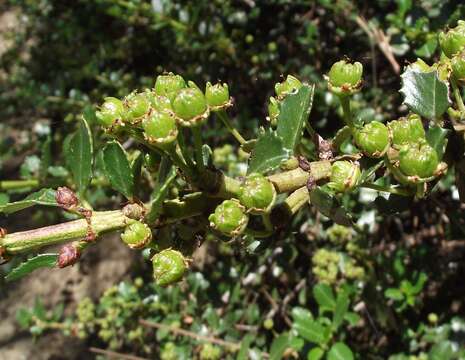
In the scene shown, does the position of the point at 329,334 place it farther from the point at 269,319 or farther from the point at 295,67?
the point at 295,67

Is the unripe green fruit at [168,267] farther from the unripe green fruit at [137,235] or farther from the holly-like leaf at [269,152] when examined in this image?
the holly-like leaf at [269,152]

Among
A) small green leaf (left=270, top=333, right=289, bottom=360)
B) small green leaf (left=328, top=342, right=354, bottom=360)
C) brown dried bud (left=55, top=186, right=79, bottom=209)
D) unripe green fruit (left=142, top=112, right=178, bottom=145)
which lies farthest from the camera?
small green leaf (left=270, top=333, right=289, bottom=360)

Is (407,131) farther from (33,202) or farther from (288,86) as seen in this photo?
(33,202)

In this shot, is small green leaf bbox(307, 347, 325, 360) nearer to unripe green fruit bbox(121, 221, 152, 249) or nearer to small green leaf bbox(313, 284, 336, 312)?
small green leaf bbox(313, 284, 336, 312)

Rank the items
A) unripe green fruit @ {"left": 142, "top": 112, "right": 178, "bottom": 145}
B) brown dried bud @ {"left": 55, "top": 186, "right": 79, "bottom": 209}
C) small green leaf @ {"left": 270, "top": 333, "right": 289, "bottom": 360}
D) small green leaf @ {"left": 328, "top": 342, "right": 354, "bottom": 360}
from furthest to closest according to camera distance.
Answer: small green leaf @ {"left": 270, "top": 333, "right": 289, "bottom": 360} → small green leaf @ {"left": 328, "top": 342, "right": 354, "bottom": 360} → brown dried bud @ {"left": 55, "top": 186, "right": 79, "bottom": 209} → unripe green fruit @ {"left": 142, "top": 112, "right": 178, "bottom": 145}

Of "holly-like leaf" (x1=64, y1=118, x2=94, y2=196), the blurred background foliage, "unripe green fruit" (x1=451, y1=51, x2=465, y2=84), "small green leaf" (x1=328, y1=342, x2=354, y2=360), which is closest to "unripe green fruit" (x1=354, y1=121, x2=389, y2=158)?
"unripe green fruit" (x1=451, y1=51, x2=465, y2=84)

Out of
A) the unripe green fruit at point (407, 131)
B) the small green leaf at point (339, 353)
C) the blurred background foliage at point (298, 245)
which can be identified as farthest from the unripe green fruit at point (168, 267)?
the small green leaf at point (339, 353)

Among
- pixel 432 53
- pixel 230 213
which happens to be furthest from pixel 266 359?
pixel 230 213
